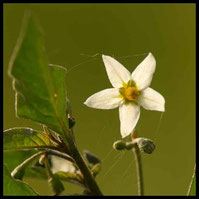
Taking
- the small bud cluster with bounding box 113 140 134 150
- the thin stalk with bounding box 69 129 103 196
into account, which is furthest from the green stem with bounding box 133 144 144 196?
the thin stalk with bounding box 69 129 103 196

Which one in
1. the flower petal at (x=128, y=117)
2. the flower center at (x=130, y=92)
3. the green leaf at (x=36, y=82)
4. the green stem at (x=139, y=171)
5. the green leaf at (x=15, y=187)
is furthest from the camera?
the flower center at (x=130, y=92)

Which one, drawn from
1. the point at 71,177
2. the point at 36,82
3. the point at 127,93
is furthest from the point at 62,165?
the point at 36,82

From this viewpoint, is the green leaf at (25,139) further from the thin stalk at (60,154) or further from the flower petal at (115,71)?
the flower petal at (115,71)

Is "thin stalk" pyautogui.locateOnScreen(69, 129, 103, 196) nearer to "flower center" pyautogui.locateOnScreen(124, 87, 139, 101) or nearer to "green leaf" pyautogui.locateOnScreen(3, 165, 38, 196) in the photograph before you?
"green leaf" pyautogui.locateOnScreen(3, 165, 38, 196)

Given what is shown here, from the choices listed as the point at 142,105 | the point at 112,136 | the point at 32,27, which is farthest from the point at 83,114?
the point at 32,27

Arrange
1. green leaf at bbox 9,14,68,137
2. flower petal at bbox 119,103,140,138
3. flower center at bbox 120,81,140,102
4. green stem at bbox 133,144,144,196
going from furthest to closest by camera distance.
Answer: flower center at bbox 120,81,140,102 < flower petal at bbox 119,103,140,138 < green stem at bbox 133,144,144,196 < green leaf at bbox 9,14,68,137

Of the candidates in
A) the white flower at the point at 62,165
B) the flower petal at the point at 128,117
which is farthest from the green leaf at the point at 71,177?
the flower petal at the point at 128,117
